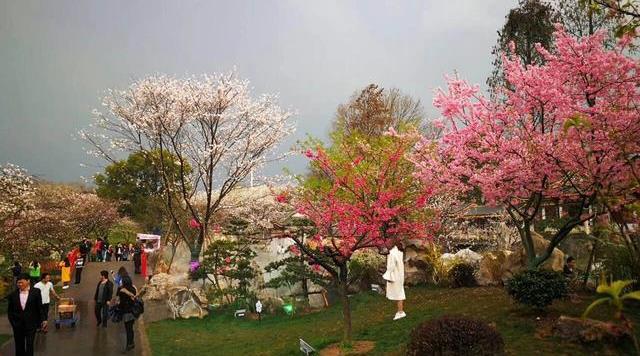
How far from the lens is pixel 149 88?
22875mm

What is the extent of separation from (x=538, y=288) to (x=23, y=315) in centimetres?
992

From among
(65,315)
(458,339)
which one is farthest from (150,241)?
(458,339)

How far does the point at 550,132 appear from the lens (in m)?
11.4

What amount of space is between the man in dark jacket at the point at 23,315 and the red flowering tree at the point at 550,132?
29.7 feet

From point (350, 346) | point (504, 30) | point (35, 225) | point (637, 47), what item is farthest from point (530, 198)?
point (504, 30)

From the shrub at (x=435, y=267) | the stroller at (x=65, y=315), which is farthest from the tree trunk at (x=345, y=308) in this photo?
the stroller at (x=65, y=315)

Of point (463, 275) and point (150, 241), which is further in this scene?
point (150, 241)

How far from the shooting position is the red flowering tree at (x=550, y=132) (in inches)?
386

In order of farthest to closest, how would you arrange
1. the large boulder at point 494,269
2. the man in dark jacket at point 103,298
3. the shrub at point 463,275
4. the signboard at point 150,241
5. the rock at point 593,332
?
1. the signboard at point 150,241
2. the shrub at point 463,275
3. the large boulder at point 494,269
4. the man in dark jacket at point 103,298
5. the rock at point 593,332

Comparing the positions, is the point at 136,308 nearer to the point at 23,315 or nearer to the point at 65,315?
the point at 23,315

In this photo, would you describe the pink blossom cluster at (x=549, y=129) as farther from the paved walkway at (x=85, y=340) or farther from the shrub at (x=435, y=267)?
the paved walkway at (x=85, y=340)

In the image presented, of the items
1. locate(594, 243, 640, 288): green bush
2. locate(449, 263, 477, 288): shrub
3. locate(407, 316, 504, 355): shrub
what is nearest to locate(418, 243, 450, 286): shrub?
locate(449, 263, 477, 288): shrub

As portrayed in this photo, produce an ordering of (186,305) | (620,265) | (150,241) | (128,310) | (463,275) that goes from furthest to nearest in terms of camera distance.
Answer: (150,241) < (186,305) < (463,275) < (128,310) < (620,265)

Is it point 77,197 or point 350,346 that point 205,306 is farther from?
point 77,197
